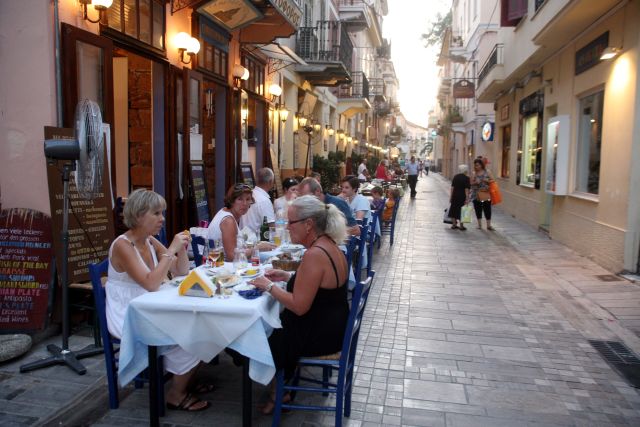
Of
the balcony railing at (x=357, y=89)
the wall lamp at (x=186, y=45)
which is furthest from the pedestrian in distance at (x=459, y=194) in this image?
the balcony railing at (x=357, y=89)

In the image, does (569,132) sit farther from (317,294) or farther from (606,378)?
(317,294)

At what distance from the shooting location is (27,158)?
5.02 meters

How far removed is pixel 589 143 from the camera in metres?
10.3

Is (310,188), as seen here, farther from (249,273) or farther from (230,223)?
(249,273)

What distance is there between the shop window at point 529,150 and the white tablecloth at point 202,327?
41.9 feet

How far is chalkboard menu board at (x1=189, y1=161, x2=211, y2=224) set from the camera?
849 cm

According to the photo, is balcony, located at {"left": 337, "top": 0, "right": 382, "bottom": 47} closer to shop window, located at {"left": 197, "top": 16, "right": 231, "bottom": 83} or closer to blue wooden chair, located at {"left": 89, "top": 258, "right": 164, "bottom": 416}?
shop window, located at {"left": 197, "top": 16, "right": 231, "bottom": 83}

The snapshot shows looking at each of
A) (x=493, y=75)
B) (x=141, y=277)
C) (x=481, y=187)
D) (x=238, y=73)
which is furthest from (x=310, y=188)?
(x=493, y=75)

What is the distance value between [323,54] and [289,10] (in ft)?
21.4

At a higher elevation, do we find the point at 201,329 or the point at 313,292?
the point at 313,292

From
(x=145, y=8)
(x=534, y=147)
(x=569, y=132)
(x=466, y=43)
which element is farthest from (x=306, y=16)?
(x=466, y=43)

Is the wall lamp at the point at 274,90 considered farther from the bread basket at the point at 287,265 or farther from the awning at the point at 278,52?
the bread basket at the point at 287,265

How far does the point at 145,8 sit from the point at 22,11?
230 cm

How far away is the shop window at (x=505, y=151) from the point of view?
18.8 m
